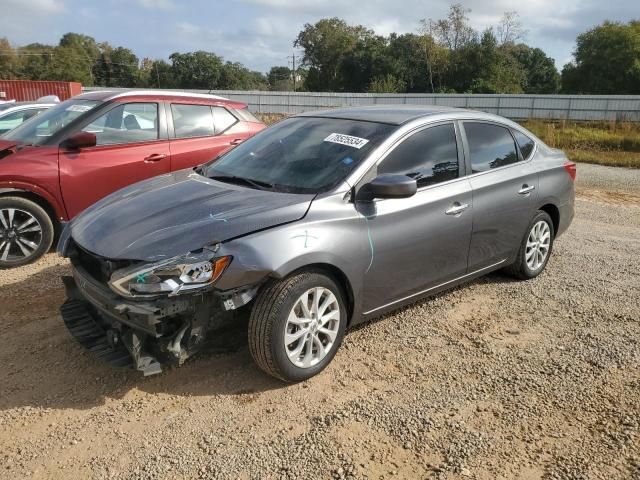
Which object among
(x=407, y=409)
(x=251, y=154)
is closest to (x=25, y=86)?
(x=251, y=154)

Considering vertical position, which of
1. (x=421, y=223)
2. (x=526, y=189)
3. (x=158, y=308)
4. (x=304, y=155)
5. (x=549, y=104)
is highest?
(x=549, y=104)

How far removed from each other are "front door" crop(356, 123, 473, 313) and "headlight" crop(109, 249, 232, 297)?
1.08 metres

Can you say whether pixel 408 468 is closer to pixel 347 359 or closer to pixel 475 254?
pixel 347 359

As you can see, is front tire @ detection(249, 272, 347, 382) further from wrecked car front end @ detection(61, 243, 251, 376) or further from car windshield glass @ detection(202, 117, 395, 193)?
car windshield glass @ detection(202, 117, 395, 193)

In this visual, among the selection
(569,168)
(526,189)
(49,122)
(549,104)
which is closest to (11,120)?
(49,122)

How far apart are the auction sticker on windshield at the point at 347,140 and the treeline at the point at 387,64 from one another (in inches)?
1787

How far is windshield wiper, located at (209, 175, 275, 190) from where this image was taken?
12.0ft

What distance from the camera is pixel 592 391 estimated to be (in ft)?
10.9

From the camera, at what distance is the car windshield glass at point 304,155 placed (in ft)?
11.8

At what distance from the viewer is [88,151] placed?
559cm

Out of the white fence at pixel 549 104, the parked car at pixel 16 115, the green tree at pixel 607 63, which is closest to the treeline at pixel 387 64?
the green tree at pixel 607 63

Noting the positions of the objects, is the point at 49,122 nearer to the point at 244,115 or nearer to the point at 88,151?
the point at 88,151

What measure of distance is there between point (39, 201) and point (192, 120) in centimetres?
199

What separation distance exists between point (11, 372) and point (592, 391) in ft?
12.1
